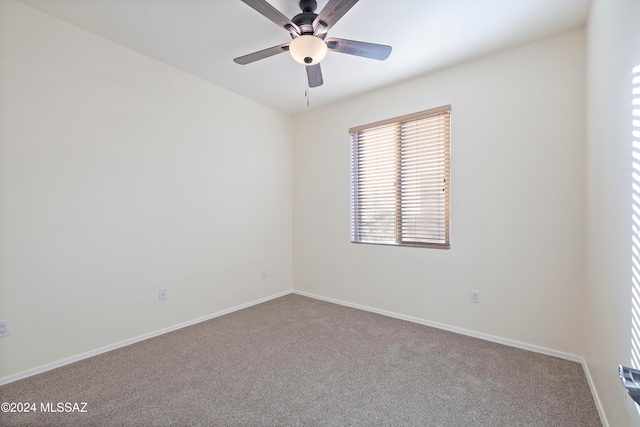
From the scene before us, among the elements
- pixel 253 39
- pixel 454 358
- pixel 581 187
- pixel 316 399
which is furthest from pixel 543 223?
pixel 253 39

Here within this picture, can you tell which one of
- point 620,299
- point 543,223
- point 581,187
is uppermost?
point 581,187

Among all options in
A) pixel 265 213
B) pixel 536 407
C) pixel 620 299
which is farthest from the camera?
pixel 265 213

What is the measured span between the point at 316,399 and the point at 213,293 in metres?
1.94

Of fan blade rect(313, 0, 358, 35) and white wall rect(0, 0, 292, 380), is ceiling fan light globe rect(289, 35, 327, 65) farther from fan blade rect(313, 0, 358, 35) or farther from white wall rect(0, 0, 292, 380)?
white wall rect(0, 0, 292, 380)

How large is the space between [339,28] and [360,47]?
0.35 metres

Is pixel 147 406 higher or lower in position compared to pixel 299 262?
lower

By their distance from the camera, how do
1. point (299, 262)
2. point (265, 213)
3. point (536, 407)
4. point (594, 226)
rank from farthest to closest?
point (299, 262), point (265, 213), point (594, 226), point (536, 407)

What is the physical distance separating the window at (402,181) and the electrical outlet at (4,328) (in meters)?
3.15

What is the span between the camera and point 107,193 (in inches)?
96.1

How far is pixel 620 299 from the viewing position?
4.31 feet

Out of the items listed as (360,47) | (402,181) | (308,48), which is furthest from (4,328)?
(402,181)

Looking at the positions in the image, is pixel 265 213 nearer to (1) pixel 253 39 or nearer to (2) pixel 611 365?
(1) pixel 253 39

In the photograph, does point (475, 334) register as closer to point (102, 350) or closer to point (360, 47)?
point (360, 47)

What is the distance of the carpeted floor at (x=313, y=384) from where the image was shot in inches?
64.0
